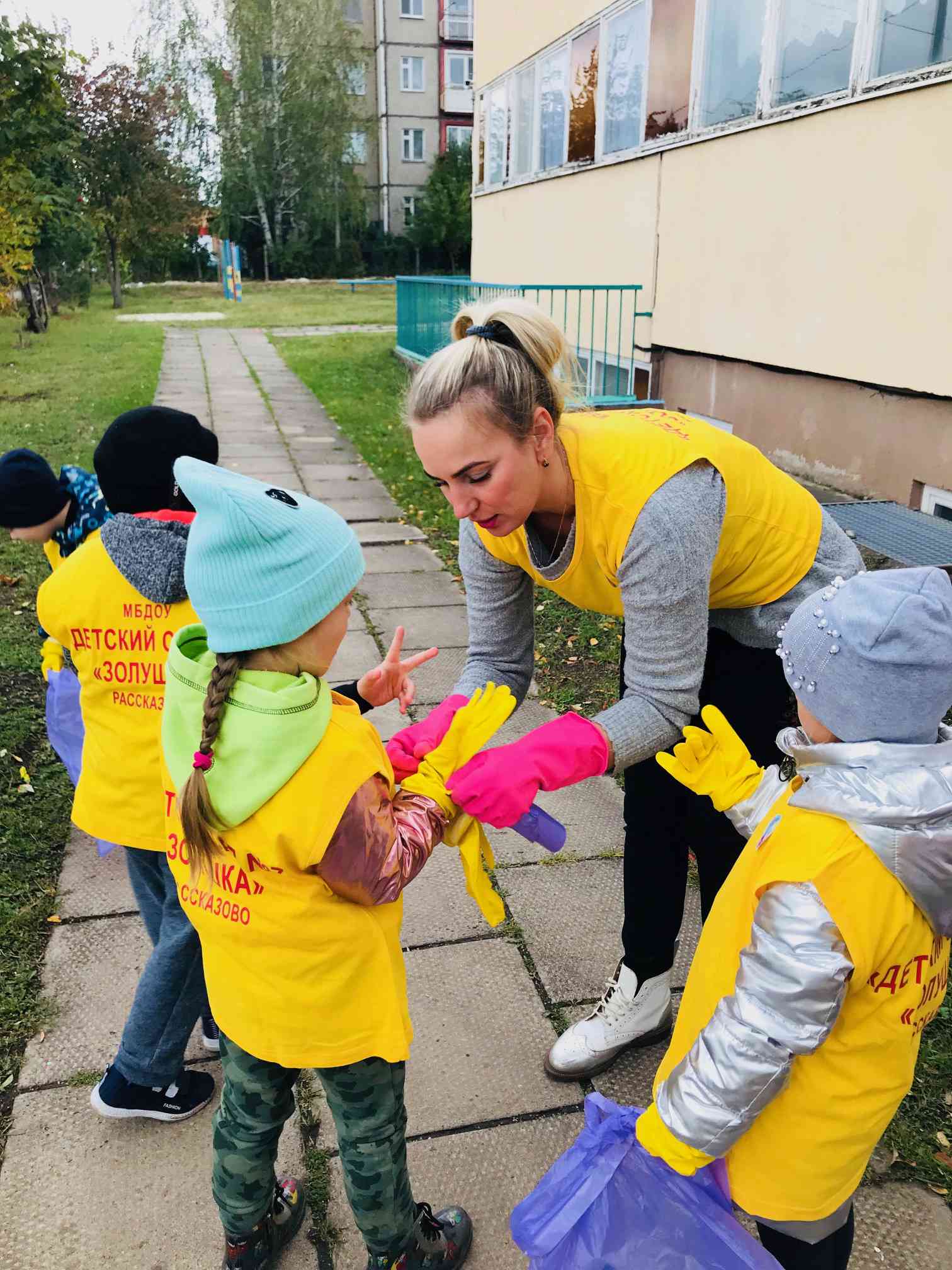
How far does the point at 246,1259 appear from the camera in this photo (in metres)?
1.81

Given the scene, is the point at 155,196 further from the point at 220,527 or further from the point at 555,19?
the point at 220,527

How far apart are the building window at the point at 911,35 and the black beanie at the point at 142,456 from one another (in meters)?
4.46

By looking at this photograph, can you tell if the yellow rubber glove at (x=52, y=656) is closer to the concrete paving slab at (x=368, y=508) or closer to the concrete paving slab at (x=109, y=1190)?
the concrete paving slab at (x=109, y=1190)

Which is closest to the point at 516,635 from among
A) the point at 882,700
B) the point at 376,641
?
the point at 882,700

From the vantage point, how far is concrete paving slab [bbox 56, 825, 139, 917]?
290 cm

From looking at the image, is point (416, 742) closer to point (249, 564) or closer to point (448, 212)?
point (249, 564)

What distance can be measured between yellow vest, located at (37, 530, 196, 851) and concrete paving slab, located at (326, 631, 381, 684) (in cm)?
230

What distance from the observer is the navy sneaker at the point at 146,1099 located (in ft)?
7.19

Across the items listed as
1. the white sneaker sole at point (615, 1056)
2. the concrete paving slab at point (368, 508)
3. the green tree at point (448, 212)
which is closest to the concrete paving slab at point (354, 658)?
the concrete paving slab at point (368, 508)

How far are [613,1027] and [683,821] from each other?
1.83ft

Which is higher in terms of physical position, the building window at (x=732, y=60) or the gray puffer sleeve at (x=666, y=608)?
the building window at (x=732, y=60)

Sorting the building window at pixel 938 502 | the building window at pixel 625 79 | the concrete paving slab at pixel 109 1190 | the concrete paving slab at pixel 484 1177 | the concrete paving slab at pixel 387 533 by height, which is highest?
the building window at pixel 625 79

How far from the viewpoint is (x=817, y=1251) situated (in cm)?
155

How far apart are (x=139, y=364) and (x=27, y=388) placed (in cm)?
210
